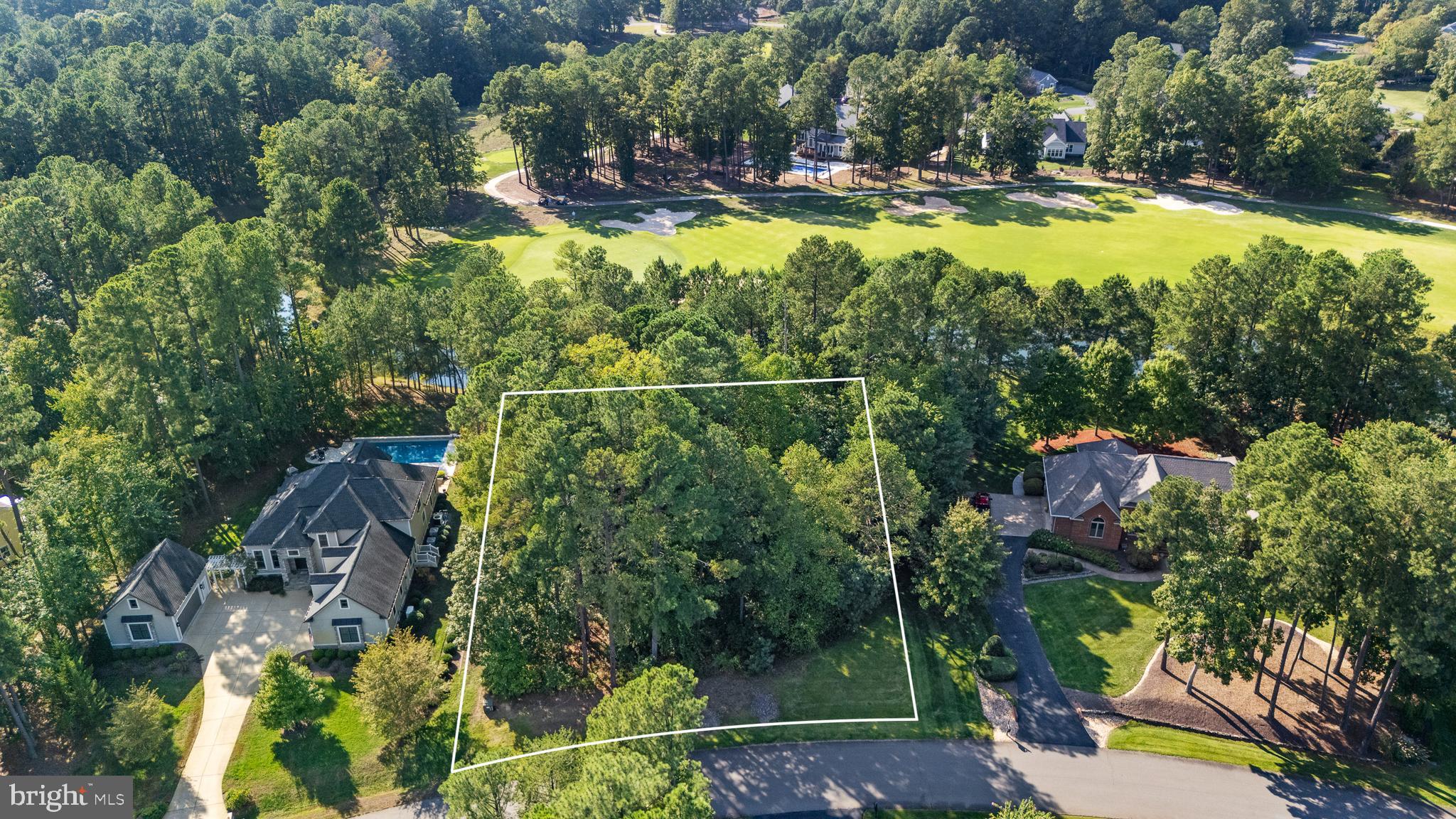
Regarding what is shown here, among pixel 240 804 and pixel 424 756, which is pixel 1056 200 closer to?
pixel 424 756

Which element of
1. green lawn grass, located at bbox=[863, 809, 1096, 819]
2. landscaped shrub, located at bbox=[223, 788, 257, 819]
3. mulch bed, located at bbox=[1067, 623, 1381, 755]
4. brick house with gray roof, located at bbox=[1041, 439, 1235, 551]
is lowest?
landscaped shrub, located at bbox=[223, 788, 257, 819]

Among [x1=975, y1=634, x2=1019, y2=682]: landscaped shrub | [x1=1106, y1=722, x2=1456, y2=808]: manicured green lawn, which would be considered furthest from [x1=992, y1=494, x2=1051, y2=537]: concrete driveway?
[x1=1106, y1=722, x2=1456, y2=808]: manicured green lawn

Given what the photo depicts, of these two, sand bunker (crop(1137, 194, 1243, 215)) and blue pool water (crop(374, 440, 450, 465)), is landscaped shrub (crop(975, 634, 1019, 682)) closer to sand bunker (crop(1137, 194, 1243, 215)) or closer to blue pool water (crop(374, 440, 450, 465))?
blue pool water (crop(374, 440, 450, 465))

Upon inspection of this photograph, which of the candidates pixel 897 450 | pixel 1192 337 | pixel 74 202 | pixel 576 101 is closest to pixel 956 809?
pixel 897 450

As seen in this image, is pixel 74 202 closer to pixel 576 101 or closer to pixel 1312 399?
pixel 576 101

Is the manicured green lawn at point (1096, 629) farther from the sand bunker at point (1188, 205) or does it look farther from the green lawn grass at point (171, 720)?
the sand bunker at point (1188, 205)

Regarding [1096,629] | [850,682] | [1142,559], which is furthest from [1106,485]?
[850,682]
